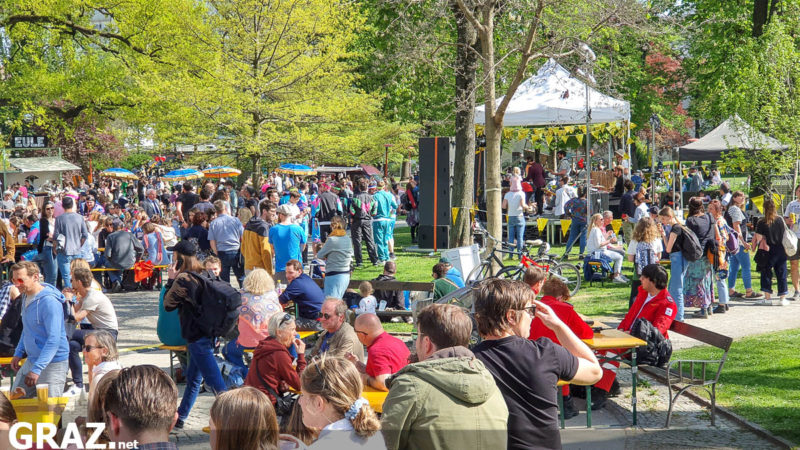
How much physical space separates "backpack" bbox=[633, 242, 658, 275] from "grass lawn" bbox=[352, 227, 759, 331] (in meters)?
0.88

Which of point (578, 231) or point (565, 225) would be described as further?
point (565, 225)

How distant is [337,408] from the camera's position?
11.5ft

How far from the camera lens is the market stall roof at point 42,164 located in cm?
5231

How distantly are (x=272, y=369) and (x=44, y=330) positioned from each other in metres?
2.04

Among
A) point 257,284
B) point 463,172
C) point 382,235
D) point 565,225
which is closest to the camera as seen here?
point 257,284

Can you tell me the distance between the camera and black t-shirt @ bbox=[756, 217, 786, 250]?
12.8m

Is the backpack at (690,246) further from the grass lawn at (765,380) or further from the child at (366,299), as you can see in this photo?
the child at (366,299)

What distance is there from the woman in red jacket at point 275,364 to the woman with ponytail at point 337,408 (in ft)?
9.78

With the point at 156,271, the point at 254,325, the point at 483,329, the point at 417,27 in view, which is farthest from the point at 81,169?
the point at 483,329

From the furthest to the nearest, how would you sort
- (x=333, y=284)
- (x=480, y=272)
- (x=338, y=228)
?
(x=480, y=272) < (x=338, y=228) < (x=333, y=284)

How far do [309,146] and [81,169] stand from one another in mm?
37299

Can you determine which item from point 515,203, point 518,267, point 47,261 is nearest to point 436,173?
point 515,203

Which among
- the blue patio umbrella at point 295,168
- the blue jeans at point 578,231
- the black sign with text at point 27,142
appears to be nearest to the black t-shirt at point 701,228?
the blue jeans at point 578,231

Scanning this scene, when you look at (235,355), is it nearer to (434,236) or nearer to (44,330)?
(44,330)
